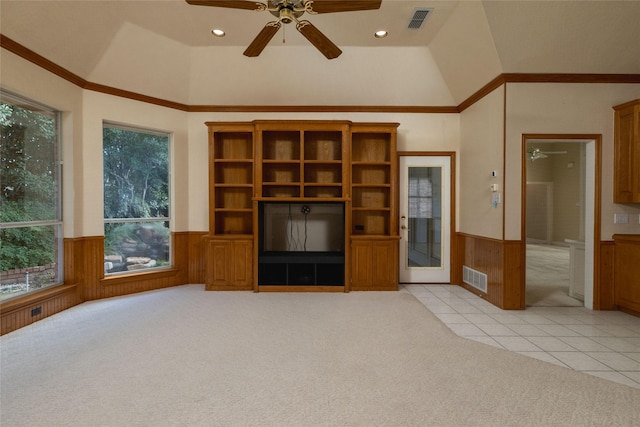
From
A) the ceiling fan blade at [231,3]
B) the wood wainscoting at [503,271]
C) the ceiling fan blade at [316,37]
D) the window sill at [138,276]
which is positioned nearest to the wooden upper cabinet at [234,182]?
the window sill at [138,276]

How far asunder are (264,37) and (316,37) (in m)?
0.48

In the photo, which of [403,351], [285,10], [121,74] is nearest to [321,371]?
[403,351]

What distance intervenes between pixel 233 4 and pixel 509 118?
332 centimetres

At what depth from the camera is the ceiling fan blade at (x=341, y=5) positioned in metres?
2.28

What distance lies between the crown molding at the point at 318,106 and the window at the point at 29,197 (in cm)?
49

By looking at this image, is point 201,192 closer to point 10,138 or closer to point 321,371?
point 10,138

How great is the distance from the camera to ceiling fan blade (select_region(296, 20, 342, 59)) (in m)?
2.51

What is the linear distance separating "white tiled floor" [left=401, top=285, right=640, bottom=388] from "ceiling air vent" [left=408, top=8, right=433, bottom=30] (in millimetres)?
3575

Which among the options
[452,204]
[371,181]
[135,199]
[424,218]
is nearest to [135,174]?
[135,199]

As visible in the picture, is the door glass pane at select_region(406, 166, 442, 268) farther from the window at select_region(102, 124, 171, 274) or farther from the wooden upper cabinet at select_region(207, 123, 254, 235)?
the window at select_region(102, 124, 171, 274)

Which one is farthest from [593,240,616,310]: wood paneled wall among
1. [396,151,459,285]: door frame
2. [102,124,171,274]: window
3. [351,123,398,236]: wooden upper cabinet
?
[102,124,171,274]: window

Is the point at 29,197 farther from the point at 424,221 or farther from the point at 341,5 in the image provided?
the point at 424,221

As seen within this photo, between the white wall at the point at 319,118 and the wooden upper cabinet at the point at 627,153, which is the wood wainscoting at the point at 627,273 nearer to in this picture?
the wooden upper cabinet at the point at 627,153

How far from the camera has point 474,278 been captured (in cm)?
452
